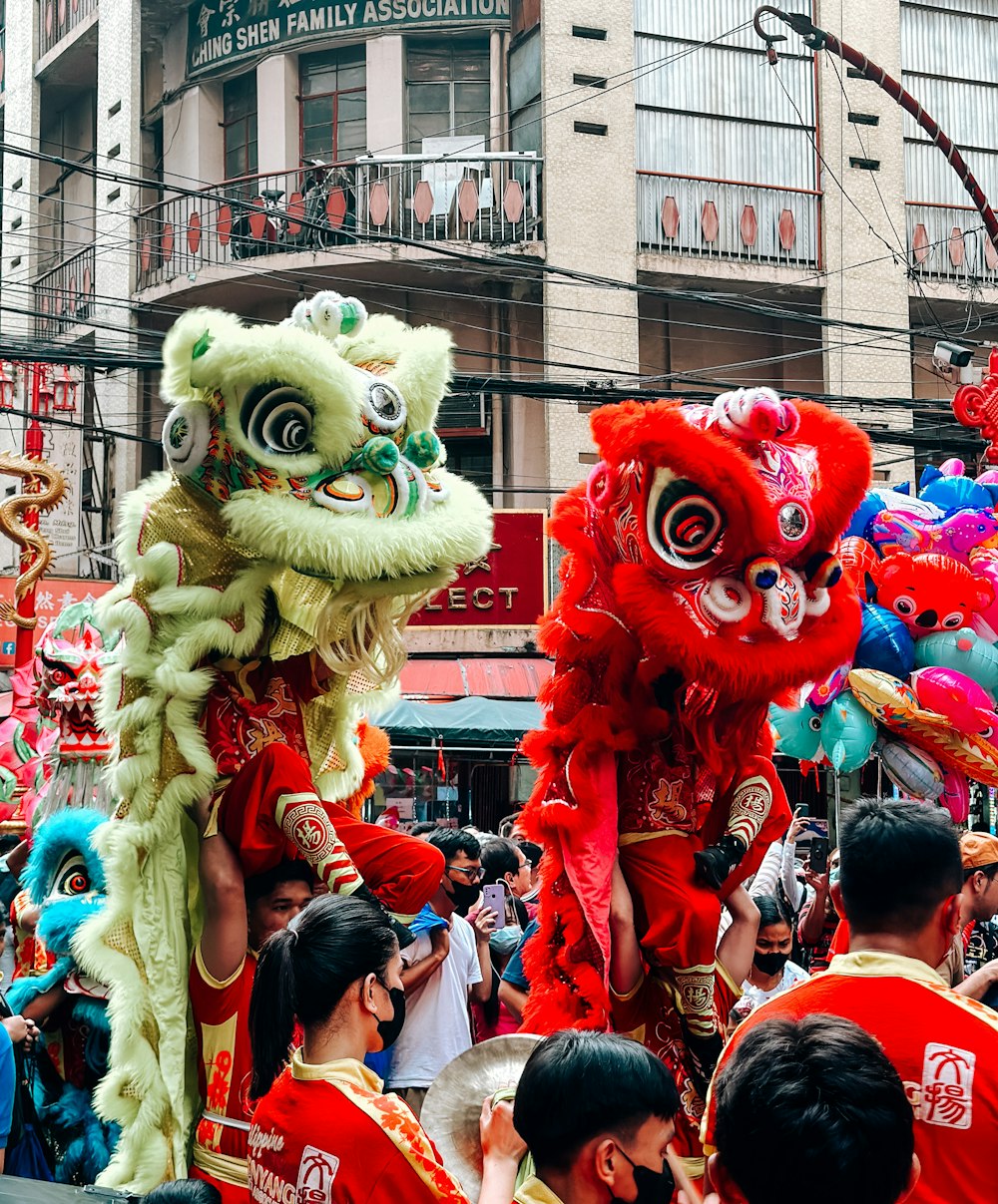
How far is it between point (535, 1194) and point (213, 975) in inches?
75.3

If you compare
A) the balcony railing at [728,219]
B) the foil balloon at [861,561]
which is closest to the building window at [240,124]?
the balcony railing at [728,219]

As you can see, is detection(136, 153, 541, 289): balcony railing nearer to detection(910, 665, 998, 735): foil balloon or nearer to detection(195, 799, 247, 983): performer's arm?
detection(910, 665, 998, 735): foil balloon

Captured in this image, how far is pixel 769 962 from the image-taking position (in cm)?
548

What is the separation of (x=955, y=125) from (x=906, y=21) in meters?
1.29

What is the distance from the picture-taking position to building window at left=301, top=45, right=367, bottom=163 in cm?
1645

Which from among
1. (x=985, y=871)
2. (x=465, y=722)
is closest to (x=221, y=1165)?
(x=985, y=871)

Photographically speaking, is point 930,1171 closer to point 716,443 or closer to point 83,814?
point 716,443

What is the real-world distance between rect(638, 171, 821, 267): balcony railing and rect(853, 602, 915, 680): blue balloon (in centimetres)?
978

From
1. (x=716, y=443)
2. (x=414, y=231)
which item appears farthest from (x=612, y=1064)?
(x=414, y=231)

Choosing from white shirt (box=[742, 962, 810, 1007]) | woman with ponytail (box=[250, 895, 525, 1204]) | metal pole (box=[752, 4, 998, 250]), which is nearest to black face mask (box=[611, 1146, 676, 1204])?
woman with ponytail (box=[250, 895, 525, 1204])

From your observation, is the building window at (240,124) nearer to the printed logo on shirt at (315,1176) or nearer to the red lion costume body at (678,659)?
the red lion costume body at (678,659)

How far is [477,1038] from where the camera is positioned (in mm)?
5863

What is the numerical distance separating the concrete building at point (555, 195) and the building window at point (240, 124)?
1.2 inches

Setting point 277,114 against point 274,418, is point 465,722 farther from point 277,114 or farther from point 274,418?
point 277,114
